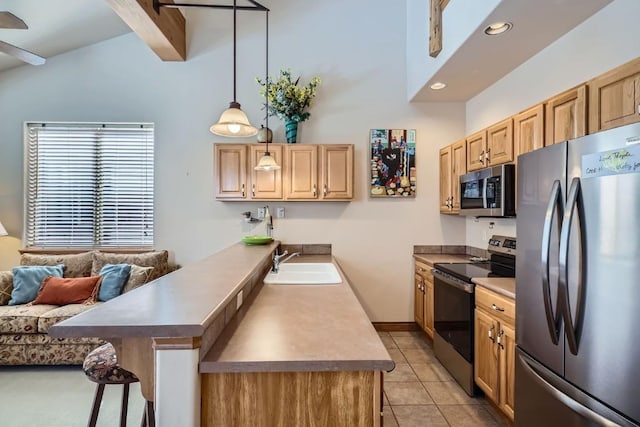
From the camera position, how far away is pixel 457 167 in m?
3.49

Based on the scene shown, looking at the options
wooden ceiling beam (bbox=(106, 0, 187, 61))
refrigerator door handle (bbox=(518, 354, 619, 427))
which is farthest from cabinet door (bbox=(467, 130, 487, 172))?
wooden ceiling beam (bbox=(106, 0, 187, 61))

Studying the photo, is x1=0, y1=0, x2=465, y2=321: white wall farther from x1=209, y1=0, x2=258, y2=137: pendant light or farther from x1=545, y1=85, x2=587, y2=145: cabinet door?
x1=545, y1=85, x2=587, y2=145: cabinet door

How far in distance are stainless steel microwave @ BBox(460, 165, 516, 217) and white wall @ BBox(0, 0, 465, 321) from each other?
0.89 m

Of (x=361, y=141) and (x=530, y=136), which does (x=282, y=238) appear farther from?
(x=530, y=136)

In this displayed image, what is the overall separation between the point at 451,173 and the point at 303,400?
305cm

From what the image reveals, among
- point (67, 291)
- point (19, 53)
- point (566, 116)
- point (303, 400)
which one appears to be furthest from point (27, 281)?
point (566, 116)

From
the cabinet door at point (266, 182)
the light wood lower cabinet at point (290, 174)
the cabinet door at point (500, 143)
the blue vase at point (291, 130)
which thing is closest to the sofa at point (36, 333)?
the light wood lower cabinet at point (290, 174)

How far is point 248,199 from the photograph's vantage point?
3686 mm

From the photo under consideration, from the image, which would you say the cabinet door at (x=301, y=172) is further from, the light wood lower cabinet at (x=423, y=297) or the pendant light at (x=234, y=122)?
the light wood lower cabinet at (x=423, y=297)

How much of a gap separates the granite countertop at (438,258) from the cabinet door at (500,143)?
1.10 metres

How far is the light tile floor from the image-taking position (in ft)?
7.54

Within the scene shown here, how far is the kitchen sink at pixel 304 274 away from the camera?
2448mm

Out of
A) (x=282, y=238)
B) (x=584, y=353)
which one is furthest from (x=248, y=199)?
(x=584, y=353)

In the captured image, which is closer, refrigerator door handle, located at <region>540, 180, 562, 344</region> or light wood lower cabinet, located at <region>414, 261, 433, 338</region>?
refrigerator door handle, located at <region>540, 180, 562, 344</region>
